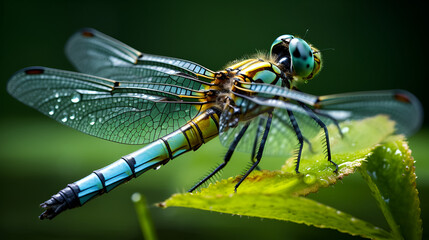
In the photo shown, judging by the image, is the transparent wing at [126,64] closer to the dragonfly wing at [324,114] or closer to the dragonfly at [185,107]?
the dragonfly at [185,107]

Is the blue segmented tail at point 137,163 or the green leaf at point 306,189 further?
the blue segmented tail at point 137,163

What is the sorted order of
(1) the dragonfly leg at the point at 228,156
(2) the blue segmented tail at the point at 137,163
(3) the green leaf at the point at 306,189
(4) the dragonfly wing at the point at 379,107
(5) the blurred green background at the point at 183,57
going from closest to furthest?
(3) the green leaf at the point at 306,189 < (4) the dragonfly wing at the point at 379,107 < (2) the blue segmented tail at the point at 137,163 < (1) the dragonfly leg at the point at 228,156 < (5) the blurred green background at the point at 183,57

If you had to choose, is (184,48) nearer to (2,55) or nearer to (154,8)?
(154,8)

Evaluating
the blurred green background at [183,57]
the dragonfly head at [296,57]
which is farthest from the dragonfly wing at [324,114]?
the blurred green background at [183,57]

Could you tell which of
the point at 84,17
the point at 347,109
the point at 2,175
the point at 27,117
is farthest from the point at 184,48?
the point at 347,109

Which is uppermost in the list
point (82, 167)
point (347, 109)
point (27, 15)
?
point (27, 15)

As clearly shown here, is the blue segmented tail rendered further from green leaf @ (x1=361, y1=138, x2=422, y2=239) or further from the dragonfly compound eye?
green leaf @ (x1=361, y1=138, x2=422, y2=239)

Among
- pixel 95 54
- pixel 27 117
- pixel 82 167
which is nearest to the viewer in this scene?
pixel 95 54

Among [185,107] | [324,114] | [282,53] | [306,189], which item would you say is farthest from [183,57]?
[306,189]
